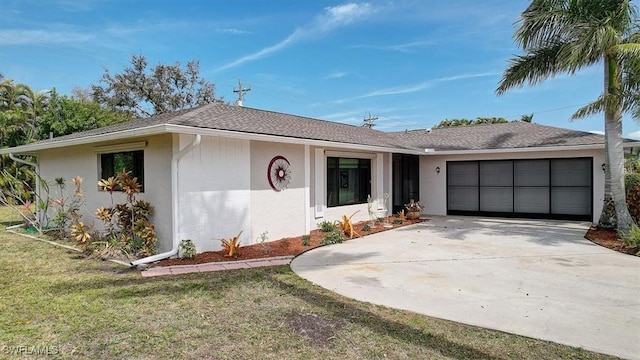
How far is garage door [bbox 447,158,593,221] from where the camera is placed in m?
12.4

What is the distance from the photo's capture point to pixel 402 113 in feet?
106

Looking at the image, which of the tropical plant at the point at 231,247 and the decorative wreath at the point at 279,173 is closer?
the tropical plant at the point at 231,247

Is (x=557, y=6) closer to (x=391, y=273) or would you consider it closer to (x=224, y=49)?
(x=391, y=273)

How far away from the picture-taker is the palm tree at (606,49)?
863 cm

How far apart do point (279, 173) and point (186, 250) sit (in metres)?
2.97

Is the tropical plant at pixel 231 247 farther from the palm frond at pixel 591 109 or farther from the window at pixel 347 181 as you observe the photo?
the palm frond at pixel 591 109

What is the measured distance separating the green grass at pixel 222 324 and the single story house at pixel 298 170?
6.15ft

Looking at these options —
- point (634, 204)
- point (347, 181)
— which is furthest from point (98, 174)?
point (634, 204)

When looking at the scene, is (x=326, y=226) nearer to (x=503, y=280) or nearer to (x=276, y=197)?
(x=276, y=197)

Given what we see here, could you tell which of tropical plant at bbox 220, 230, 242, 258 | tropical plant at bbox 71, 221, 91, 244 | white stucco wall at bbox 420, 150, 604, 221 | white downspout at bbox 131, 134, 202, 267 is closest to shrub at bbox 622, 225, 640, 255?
white stucco wall at bbox 420, 150, 604, 221

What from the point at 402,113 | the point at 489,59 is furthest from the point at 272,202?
the point at 402,113

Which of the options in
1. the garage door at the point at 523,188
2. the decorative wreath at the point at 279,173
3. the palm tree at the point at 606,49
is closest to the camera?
the palm tree at the point at 606,49

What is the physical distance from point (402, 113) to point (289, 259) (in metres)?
27.3

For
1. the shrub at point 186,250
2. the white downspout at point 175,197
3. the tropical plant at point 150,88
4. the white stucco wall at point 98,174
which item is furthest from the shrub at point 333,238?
the tropical plant at point 150,88
